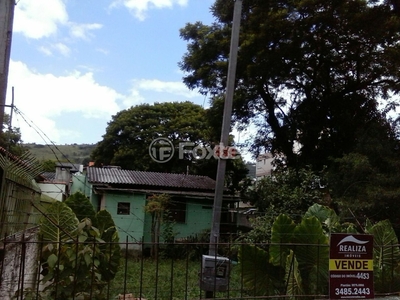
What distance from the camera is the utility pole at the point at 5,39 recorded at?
511 centimetres

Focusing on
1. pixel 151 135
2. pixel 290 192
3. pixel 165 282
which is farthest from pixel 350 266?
pixel 151 135

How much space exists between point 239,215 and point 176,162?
7.91 meters

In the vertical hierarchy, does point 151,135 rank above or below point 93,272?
above

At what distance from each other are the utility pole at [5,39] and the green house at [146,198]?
35.9 feet

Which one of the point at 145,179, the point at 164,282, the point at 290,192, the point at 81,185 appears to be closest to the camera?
the point at 164,282

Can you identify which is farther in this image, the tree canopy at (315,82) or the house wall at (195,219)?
the house wall at (195,219)

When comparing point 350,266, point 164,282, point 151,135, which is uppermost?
point 151,135

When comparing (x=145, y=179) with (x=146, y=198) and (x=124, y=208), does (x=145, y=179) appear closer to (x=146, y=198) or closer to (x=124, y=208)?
(x=146, y=198)

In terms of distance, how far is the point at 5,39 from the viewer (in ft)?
17.1

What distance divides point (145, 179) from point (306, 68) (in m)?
7.45

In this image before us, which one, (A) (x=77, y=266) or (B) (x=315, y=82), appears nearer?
(A) (x=77, y=266)

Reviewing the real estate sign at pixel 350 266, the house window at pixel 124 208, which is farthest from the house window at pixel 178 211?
the real estate sign at pixel 350 266

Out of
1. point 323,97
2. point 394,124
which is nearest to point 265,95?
point 323,97

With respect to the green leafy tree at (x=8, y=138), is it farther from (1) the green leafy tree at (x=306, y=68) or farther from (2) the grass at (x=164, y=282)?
(1) the green leafy tree at (x=306, y=68)
